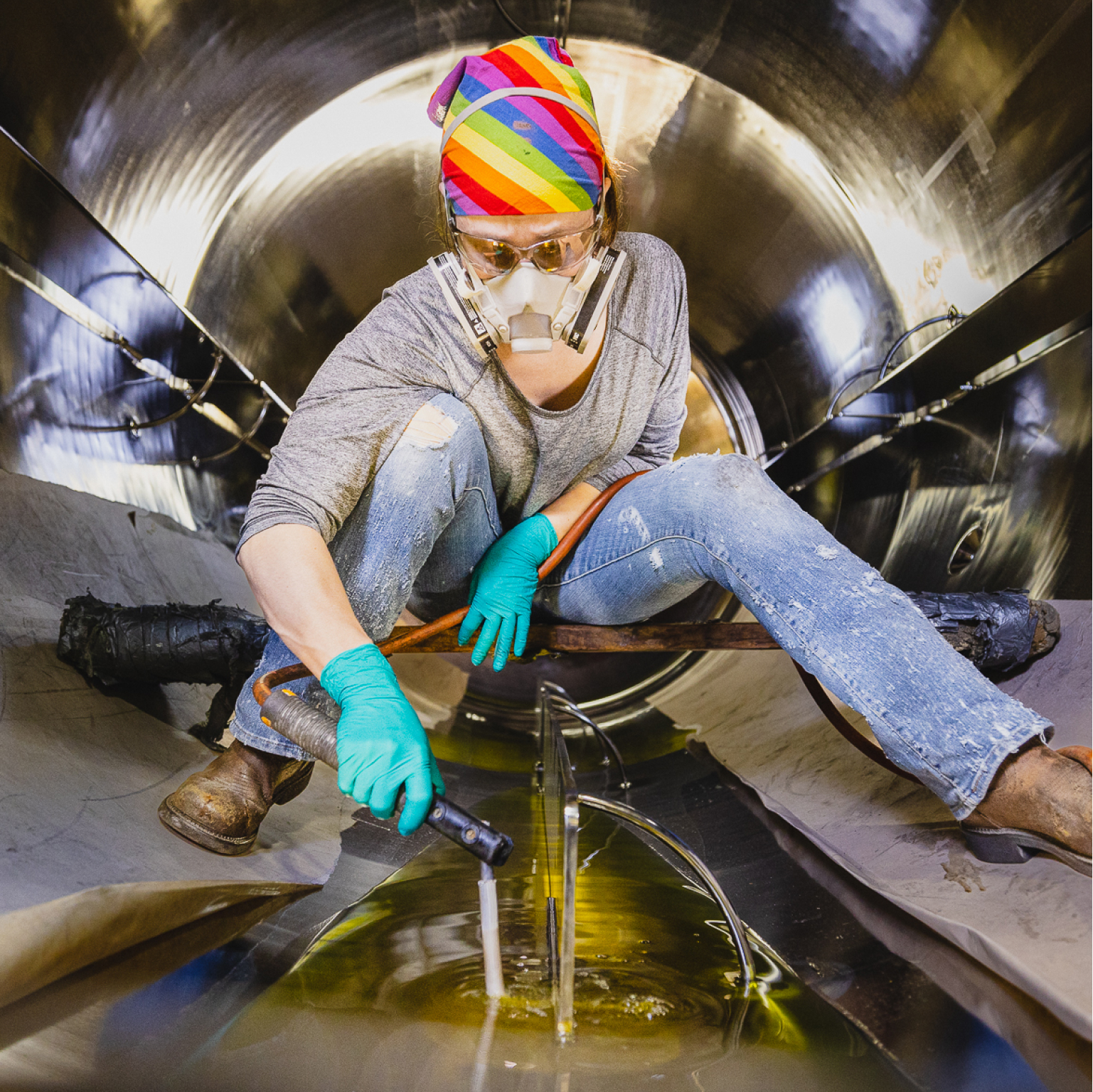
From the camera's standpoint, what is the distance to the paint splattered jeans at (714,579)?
968 millimetres

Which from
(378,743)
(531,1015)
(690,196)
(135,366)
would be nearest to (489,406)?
(378,743)

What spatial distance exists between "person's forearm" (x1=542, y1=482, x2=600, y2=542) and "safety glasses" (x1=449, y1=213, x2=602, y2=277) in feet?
1.28

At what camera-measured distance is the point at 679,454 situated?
292cm

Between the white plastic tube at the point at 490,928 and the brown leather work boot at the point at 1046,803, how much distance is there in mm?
534

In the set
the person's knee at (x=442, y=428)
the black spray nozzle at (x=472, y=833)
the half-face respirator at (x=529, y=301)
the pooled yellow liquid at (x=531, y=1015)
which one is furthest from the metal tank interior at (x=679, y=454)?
the half-face respirator at (x=529, y=301)

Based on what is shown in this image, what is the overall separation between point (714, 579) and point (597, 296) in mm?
418

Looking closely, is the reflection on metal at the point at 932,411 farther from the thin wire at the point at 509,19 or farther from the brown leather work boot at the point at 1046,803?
the thin wire at the point at 509,19

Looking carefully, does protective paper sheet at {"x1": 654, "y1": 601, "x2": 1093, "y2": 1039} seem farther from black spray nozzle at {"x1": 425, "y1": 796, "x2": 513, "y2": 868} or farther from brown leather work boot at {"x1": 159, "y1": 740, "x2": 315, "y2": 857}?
brown leather work boot at {"x1": 159, "y1": 740, "x2": 315, "y2": 857}

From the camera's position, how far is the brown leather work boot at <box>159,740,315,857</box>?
1196 mm

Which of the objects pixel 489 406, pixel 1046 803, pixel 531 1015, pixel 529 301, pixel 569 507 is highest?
pixel 529 301

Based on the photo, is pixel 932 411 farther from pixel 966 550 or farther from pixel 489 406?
pixel 489 406

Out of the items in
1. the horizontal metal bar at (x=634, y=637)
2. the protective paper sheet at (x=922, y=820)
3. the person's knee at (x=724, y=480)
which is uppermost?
the person's knee at (x=724, y=480)

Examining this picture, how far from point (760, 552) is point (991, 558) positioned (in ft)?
3.28

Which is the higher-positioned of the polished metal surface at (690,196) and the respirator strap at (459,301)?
the polished metal surface at (690,196)
